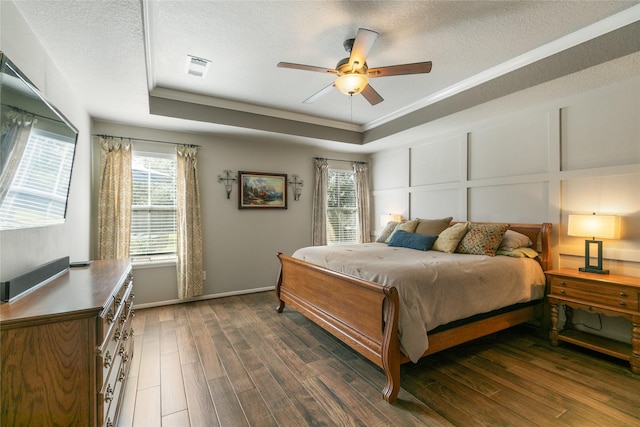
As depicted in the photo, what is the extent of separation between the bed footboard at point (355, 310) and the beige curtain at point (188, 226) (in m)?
1.61

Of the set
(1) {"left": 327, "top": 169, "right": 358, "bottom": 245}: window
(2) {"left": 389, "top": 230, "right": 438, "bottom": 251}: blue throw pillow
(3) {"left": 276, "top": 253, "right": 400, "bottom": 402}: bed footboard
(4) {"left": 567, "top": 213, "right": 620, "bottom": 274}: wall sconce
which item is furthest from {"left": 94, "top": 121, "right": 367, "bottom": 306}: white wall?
(4) {"left": 567, "top": 213, "right": 620, "bottom": 274}: wall sconce

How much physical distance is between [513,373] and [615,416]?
22.3 inches

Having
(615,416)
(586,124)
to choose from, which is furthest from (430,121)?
(615,416)

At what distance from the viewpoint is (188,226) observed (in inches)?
160

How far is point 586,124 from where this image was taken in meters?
2.91

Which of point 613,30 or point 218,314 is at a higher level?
point 613,30

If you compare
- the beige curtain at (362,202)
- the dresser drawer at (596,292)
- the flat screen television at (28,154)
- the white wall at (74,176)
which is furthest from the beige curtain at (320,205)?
the flat screen television at (28,154)

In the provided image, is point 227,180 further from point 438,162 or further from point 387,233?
point 438,162

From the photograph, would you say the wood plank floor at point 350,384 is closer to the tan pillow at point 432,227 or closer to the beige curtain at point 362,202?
the tan pillow at point 432,227

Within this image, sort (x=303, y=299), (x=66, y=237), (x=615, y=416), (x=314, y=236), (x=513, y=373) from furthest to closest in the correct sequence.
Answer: (x=314, y=236) < (x=303, y=299) < (x=66, y=237) < (x=513, y=373) < (x=615, y=416)

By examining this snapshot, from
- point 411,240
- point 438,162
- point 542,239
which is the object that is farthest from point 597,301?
point 438,162

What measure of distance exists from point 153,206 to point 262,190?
62.5 inches

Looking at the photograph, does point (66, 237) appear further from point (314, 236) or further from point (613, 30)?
point (613, 30)

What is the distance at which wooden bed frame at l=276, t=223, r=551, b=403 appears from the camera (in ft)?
6.43
